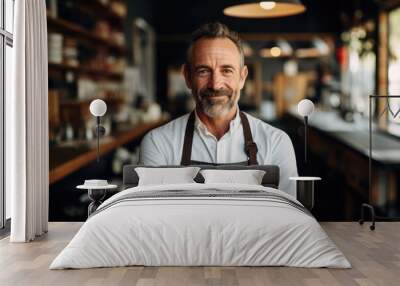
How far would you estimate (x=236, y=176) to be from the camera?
699 cm

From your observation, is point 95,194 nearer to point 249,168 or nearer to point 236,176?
point 236,176

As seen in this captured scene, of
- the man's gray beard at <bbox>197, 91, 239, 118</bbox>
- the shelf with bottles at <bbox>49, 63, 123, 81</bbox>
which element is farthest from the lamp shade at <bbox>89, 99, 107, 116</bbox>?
the man's gray beard at <bbox>197, 91, 239, 118</bbox>

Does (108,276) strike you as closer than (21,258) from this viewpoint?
Yes

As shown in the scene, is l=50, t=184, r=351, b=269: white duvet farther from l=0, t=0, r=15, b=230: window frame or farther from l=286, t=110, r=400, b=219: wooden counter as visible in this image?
l=286, t=110, r=400, b=219: wooden counter

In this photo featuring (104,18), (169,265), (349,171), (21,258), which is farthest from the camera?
(104,18)

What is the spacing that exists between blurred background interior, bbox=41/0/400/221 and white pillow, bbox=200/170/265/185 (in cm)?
87

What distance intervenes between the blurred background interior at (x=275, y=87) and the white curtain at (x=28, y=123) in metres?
0.91

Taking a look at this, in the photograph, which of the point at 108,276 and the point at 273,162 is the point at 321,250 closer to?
the point at 108,276

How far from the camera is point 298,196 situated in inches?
290

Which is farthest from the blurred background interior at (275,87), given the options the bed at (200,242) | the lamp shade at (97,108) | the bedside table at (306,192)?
the bed at (200,242)

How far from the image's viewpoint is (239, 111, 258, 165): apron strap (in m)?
7.60

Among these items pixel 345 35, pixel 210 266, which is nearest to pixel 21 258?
pixel 210 266

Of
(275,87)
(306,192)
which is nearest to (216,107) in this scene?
(275,87)

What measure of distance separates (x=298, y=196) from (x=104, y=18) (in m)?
3.09
